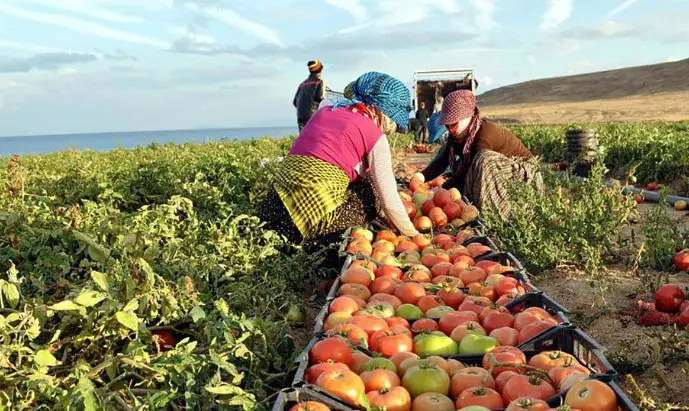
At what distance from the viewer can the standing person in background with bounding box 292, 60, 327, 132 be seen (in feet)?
33.8

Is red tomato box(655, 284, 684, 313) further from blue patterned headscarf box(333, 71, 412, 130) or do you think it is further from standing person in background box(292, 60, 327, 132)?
standing person in background box(292, 60, 327, 132)

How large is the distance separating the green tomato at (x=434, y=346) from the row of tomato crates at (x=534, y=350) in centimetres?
8

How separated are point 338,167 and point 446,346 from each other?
83.0 inches

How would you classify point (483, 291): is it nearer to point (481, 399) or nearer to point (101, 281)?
point (481, 399)

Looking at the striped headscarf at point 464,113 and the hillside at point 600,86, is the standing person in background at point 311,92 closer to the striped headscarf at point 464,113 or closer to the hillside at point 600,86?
the striped headscarf at point 464,113

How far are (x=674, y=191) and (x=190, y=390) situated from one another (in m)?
8.74

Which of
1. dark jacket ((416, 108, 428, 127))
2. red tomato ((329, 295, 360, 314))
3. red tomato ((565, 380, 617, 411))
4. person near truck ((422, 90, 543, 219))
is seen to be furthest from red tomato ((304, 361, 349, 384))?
dark jacket ((416, 108, 428, 127))

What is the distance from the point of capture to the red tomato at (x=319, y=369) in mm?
2336

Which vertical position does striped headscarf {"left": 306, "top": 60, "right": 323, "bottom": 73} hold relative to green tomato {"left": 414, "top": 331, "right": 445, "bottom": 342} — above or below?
above

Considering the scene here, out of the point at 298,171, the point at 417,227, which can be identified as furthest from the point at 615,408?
the point at 417,227

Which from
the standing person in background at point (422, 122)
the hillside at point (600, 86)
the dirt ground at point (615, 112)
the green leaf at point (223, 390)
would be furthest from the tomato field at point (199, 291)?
the hillside at point (600, 86)

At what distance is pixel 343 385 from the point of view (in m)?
2.22

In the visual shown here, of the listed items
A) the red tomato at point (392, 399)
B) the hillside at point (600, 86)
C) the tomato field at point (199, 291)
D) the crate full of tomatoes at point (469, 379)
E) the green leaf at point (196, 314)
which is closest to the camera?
the crate full of tomatoes at point (469, 379)

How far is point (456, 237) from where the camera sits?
482cm
